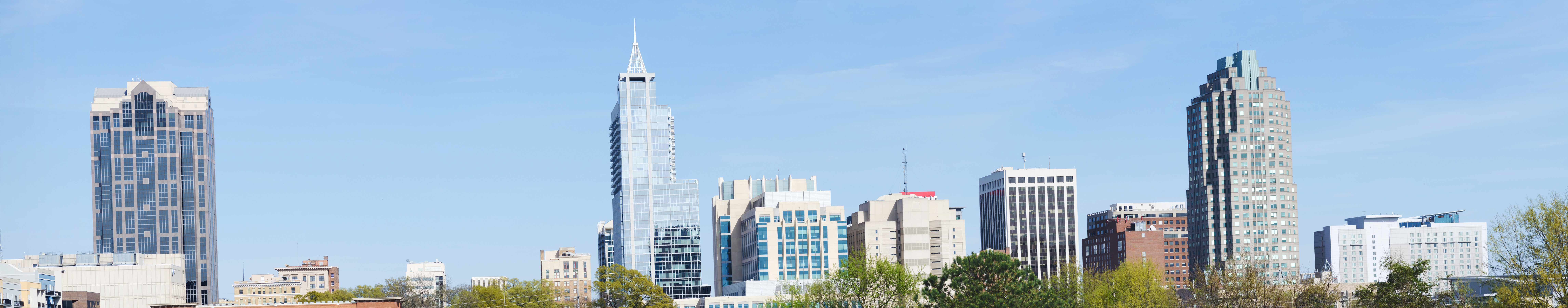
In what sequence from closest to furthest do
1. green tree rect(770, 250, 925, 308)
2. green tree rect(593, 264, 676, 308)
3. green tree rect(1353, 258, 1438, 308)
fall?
green tree rect(770, 250, 925, 308)
green tree rect(1353, 258, 1438, 308)
green tree rect(593, 264, 676, 308)

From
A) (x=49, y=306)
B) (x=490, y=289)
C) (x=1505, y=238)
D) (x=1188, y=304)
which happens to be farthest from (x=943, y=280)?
(x=49, y=306)

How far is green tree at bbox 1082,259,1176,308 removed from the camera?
402 ft

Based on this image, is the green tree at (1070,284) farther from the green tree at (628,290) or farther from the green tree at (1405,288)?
the green tree at (628,290)

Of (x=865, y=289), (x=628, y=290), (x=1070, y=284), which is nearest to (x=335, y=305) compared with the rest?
(x=865, y=289)

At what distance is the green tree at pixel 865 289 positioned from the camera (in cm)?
10494

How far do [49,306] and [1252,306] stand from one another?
424 feet

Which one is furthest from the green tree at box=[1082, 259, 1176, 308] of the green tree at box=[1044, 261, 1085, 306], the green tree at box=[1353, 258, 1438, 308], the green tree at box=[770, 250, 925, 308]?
the green tree at box=[770, 250, 925, 308]

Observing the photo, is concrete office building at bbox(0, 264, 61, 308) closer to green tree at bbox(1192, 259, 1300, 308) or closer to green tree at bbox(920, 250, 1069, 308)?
green tree at bbox(920, 250, 1069, 308)

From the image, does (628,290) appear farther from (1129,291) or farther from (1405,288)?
(1405,288)

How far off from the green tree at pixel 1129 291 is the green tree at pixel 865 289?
21.6m

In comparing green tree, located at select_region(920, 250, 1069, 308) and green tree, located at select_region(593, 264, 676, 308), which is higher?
green tree, located at select_region(920, 250, 1069, 308)

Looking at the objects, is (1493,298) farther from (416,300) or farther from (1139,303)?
(416,300)

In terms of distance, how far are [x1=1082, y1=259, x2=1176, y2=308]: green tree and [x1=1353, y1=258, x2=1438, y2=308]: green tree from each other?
1868 cm

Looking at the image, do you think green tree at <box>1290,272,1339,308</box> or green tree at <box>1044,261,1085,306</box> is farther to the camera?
green tree at <box>1044,261,1085,306</box>
